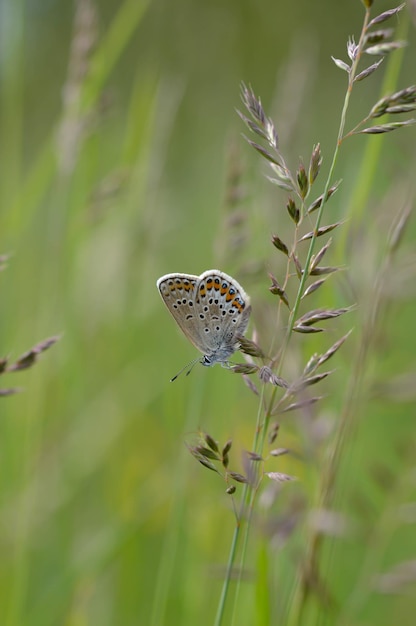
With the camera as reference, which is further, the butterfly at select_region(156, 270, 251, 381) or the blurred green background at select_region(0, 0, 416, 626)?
the blurred green background at select_region(0, 0, 416, 626)

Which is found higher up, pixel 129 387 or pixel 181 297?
pixel 181 297

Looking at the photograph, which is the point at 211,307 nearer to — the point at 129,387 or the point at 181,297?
the point at 181,297

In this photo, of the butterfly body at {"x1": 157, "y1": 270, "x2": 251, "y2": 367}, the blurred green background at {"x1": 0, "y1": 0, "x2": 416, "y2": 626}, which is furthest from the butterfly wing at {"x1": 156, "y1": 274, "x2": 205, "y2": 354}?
the blurred green background at {"x1": 0, "y1": 0, "x2": 416, "y2": 626}

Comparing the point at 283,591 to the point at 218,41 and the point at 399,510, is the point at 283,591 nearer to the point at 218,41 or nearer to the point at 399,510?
the point at 399,510

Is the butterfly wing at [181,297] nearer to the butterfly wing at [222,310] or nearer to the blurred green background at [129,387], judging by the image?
the butterfly wing at [222,310]

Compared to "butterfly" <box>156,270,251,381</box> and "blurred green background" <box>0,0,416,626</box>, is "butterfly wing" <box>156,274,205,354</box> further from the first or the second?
"blurred green background" <box>0,0,416,626</box>

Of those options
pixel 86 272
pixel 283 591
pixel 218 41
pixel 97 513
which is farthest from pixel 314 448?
pixel 218 41

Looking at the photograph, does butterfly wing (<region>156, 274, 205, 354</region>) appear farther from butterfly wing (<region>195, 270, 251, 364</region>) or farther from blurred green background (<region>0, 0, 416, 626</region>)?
blurred green background (<region>0, 0, 416, 626</region>)

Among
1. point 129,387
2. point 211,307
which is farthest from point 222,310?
point 129,387

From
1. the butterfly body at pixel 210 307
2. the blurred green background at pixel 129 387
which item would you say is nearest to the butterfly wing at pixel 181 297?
the butterfly body at pixel 210 307
